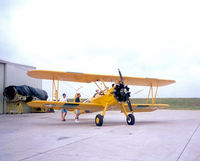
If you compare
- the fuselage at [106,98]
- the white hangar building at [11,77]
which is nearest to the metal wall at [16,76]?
the white hangar building at [11,77]

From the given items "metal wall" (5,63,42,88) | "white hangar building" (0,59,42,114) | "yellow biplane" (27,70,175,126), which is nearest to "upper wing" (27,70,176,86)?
"yellow biplane" (27,70,175,126)

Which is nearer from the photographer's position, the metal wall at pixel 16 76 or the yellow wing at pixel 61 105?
the yellow wing at pixel 61 105

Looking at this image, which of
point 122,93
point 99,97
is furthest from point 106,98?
point 122,93

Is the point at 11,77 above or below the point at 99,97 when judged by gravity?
above

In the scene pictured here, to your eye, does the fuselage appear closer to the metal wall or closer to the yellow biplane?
the yellow biplane

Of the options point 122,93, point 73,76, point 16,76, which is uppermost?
point 16,76

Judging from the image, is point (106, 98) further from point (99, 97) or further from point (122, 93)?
point (122, 93)

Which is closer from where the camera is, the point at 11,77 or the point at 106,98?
the point at 106,98

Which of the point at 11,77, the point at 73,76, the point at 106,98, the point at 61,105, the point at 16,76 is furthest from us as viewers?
the point at 16,76

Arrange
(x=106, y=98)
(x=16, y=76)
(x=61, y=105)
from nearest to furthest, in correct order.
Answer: (x=61, y=105)
(x=106, y=98)
(x=16, y=76)

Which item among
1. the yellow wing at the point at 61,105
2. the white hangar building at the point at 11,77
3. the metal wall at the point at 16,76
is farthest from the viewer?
the metal wall at the point at 16,76

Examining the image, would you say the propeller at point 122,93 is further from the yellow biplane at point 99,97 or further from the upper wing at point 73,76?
the upper wing at point 73,76

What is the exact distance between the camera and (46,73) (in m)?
10.5

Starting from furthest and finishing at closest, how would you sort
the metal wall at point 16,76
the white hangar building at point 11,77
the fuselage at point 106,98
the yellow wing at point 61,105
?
the metal wall at point 16,76 < the white hangar building at point 11,77 < the fuselage at point 106,98 < the yellow wing at point 61,105
